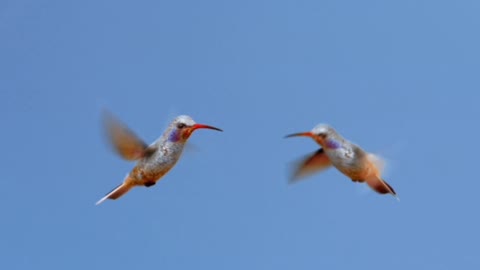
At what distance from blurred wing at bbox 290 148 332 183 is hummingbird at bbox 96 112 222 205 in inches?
Answer: 42.4

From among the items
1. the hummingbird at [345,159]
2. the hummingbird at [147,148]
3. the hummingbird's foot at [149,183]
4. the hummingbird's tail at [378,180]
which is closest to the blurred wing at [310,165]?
the hummingbird at [345,159]

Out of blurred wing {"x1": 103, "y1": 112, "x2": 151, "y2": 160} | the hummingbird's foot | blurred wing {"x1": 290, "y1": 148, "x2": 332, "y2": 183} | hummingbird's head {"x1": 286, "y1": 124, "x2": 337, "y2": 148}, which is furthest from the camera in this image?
blurred wing {"x1": 290, "y1": 148, "x2": 332, "y2": 183}

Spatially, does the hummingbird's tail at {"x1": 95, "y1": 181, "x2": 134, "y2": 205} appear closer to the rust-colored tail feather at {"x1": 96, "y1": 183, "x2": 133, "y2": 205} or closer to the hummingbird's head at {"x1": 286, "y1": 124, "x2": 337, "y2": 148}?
the rust-colored tail feather at {"x1": 96, "y1": 183, "x2": 133, "y2": 205}

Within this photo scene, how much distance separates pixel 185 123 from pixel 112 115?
1.97 feet

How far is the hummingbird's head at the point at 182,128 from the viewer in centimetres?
609

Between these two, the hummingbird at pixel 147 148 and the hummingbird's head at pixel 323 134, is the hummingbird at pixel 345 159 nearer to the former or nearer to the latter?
the hummingbird's head at pixel 323 134

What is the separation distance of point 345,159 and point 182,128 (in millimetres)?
1319

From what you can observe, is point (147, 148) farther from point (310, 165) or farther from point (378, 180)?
point (378, 180)

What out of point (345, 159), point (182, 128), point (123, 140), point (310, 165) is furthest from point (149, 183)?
point (345, 159)

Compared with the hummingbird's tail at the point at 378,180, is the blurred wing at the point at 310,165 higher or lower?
higher

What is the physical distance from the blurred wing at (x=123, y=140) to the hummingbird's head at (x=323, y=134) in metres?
1.37

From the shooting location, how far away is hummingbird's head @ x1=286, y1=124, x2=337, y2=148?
19.8 feet

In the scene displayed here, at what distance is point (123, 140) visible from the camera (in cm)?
629

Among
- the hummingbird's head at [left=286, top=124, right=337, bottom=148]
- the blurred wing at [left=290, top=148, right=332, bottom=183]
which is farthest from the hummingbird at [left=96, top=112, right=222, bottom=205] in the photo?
the blurred wing at [left=290, top=148, right=332, bottom=183]
